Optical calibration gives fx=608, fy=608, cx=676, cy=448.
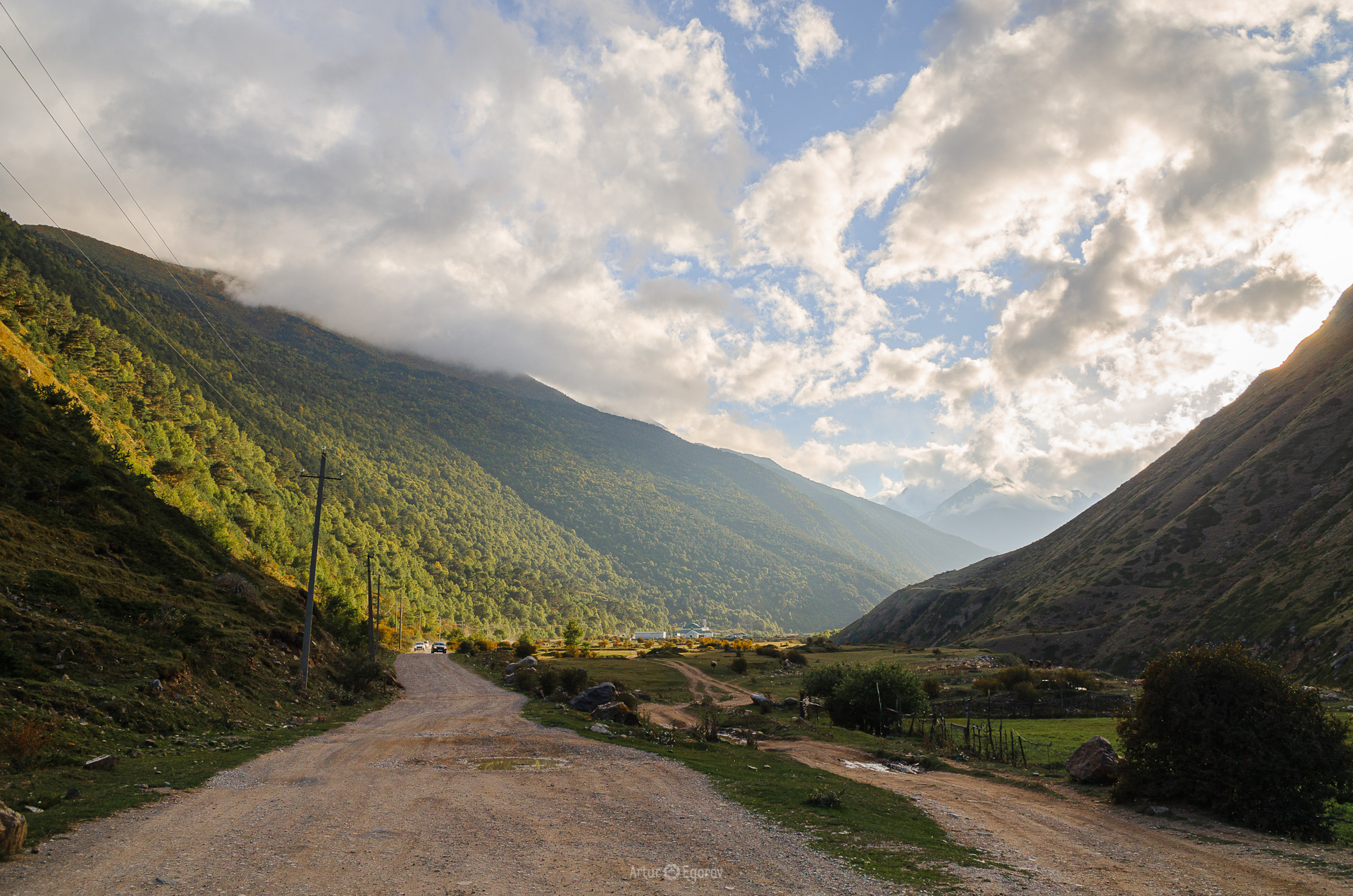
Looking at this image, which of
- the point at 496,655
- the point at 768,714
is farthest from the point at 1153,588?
the point at 496,655

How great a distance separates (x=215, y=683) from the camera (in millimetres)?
24281

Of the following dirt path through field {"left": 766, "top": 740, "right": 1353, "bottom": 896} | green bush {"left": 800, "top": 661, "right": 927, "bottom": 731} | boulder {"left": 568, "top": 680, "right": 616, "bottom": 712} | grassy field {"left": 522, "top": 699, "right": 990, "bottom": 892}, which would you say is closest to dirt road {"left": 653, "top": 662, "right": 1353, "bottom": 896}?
dirt path through field {"left": 766, "top": 740, "right": 1353, "bottom": 896}

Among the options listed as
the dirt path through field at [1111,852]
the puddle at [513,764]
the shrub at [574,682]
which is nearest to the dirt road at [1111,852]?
the dirt path through field at [1111,852]


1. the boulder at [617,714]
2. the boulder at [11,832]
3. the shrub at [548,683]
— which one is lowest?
the shrub at [548,683]

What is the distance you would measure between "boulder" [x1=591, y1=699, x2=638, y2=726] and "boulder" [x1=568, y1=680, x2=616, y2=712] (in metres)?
2.15

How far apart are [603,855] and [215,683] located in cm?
2198

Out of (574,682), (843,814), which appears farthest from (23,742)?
(574,682)

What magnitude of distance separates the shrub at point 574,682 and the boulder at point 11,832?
113 ft

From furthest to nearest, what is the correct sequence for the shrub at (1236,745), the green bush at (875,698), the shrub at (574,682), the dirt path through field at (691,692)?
the shrub at (574,682), the green bush at (875,698), the dirt path through field at (691,692), the shrub at (1236,745)

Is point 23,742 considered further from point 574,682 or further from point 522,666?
point 522,666

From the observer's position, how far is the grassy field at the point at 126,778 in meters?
10.8

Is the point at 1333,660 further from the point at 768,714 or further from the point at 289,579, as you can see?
the point at 289,579

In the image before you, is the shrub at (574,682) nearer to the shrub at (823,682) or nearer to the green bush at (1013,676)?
the shrub at (823,682)

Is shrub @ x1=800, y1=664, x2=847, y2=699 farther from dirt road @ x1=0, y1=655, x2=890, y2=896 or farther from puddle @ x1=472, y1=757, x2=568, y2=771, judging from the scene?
puddle @ x1=472, y1=757, x2=568, y2=771
